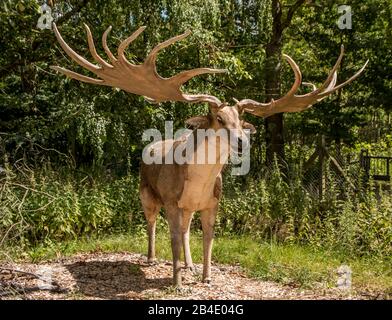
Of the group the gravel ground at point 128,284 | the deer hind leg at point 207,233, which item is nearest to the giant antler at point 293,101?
the deer hind leg at point 207,233

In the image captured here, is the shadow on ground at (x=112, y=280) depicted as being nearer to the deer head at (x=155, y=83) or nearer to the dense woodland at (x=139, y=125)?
the dense woodland at (x=139, y=125)

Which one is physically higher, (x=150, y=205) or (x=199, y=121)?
(x=199, y=121)

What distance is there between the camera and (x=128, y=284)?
6.24 m

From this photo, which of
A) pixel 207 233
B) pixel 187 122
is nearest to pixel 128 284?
pixel 207 233

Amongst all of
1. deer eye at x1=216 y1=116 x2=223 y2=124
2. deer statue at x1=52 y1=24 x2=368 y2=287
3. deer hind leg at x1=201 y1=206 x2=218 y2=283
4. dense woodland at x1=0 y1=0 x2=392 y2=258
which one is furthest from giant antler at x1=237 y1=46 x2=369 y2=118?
dense woodland at x1=0 y1=0 x2=392 y2=258

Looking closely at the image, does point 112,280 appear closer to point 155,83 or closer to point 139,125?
point 155,83

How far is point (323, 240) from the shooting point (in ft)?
27.4

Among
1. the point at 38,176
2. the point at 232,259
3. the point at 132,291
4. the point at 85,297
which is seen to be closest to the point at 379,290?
the point at 232,259

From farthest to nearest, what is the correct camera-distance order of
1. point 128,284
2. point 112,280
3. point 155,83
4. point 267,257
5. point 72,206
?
point 72,206 < point 267,257 < point 112,280 < point 128,284 < point 155,83

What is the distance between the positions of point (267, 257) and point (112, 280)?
2.04m

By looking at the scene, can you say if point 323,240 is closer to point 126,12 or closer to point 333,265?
point 333,265

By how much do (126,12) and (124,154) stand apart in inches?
107

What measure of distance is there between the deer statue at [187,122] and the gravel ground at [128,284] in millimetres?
266

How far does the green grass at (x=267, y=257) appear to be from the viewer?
6445 millimetres
